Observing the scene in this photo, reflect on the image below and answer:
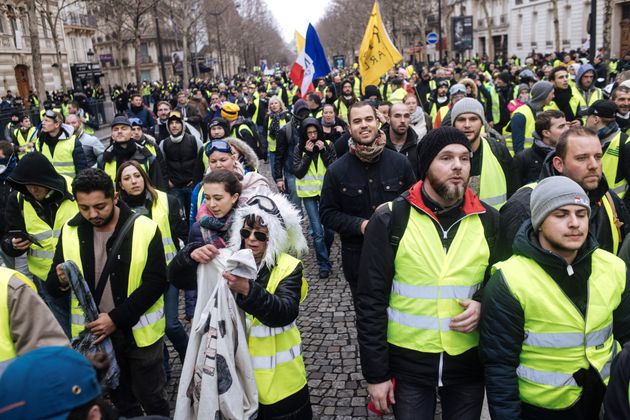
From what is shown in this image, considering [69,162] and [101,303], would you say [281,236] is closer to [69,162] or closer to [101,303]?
[101,303]

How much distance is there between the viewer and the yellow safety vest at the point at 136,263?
11.1 feet

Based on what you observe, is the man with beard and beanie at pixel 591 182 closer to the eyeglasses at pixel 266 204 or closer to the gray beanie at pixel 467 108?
the gray beanie at pixel 467 108

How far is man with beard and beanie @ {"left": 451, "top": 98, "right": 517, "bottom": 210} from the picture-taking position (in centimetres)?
412

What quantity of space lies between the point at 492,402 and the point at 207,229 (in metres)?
1.80

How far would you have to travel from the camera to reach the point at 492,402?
2488 mm

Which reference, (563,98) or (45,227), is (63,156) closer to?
(45,227)

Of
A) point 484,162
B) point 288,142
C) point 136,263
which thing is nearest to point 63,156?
point 288,142

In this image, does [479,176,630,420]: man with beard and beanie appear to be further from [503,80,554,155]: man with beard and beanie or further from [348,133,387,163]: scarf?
[503,80,554,155]: man with beard and beanie

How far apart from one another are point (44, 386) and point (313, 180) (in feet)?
17.8

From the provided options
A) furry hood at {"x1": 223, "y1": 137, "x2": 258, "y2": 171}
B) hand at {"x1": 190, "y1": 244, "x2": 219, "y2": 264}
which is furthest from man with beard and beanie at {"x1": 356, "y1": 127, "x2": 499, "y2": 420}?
furry hood at {"x1": 223, "y1": 137, "x2": 258, "y2": 171}

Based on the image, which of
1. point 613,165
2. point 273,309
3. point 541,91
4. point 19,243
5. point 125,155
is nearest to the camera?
point 273,309

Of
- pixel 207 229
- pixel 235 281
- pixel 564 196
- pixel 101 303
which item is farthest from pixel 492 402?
pixel 101 303

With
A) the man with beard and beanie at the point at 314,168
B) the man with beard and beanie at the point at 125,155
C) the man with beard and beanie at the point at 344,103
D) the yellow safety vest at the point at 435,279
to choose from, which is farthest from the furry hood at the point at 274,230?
the man with beard and beanie at the point at 344,103

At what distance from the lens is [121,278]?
133 inches
